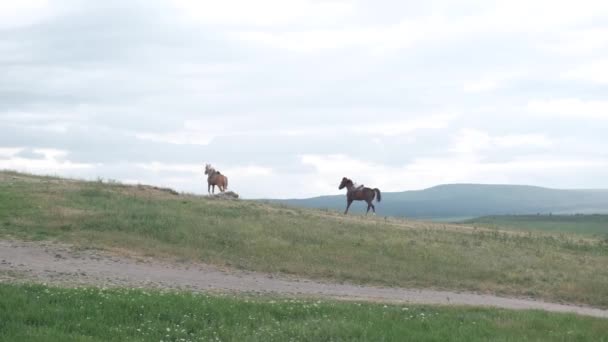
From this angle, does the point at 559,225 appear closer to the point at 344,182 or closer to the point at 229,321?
the point at 344,182

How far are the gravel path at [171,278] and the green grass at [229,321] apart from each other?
3890mm

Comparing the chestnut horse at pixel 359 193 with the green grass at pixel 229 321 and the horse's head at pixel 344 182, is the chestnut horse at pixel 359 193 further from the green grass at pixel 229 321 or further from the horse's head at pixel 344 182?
the green grass at pixel 229 321

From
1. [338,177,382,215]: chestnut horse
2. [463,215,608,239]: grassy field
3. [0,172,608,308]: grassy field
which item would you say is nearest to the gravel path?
[0,172,608,308]: grassy field

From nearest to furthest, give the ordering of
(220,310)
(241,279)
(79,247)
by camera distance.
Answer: (220,310) < (241,279) < (79,247)

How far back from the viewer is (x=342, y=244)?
2642 centimetres

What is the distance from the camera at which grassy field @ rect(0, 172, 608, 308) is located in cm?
2323

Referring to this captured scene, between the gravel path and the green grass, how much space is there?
3.89 m

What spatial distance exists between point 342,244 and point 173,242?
5.84 m

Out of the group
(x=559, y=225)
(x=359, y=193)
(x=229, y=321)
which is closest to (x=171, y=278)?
(x=229, y=321)

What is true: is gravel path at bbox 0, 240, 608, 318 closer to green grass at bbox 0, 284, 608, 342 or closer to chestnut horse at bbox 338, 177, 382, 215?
green grass at bbox 0, 284, 608, 342

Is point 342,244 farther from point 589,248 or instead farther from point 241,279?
point 589,248

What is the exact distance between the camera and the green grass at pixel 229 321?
36.1ft

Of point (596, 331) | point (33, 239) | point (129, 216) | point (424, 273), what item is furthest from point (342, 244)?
point (596, 331)

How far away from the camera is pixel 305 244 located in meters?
25.9
